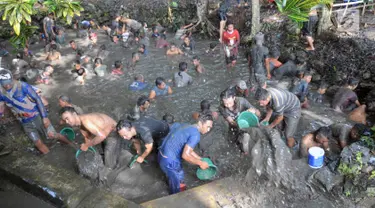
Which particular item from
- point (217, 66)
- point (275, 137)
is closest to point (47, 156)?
point (275, 137)

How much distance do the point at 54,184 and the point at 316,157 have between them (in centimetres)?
355

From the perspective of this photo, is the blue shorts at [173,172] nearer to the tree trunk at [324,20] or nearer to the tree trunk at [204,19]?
the tree trunk at [324,20]

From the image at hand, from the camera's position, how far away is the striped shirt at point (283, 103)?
16.8 feet

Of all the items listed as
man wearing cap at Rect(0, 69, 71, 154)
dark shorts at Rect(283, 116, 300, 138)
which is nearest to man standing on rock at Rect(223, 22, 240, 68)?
dark shorts at Rect(283, 116, 300, 138)

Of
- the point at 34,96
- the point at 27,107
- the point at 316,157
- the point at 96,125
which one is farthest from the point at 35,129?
the point at 316,157

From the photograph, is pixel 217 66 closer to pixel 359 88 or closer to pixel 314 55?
pixel 314 55

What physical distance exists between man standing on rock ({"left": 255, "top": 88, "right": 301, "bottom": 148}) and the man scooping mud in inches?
65.1

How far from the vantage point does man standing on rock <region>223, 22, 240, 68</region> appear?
8906 mm

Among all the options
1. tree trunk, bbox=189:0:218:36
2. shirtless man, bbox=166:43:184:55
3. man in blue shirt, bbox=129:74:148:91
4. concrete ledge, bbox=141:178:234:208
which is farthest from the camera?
tree trunk, bbox=189:0:218:36

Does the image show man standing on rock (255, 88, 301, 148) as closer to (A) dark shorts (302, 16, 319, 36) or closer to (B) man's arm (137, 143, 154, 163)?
(B) man's arm (137, 143, 154, 163)

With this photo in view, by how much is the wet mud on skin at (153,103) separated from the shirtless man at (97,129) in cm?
36

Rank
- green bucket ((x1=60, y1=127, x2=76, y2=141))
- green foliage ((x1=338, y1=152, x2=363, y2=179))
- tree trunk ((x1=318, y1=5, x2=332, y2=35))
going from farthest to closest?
tree trunk ((x1=318, y1=5, x2=332, y2=35)) → green bucket ((x1=60, y1=127, x2=76, y2=141)) → green foliage ((x1=338, y1=152, x2=363, y2=179))

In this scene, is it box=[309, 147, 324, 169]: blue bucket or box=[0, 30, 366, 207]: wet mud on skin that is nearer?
box=[309, 147, 324, 169]: blue bucket

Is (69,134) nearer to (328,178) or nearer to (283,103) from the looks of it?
(283,103)
